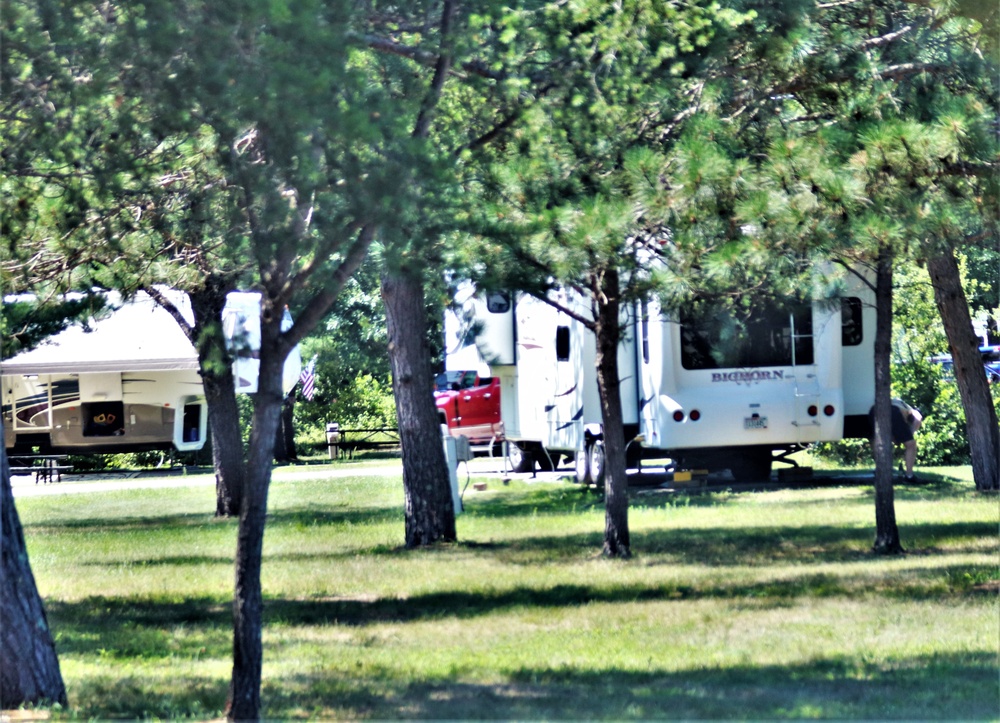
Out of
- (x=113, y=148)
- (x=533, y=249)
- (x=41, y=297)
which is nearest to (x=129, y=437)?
(x=41, y=297)

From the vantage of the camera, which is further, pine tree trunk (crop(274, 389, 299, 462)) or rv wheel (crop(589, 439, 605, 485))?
pine tree trunk (crop(274, 389, 299, 462))

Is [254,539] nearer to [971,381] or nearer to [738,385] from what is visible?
[738,385]

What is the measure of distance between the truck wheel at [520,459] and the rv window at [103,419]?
672 cm

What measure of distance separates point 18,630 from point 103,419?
57.1 ft

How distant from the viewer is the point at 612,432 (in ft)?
36.0

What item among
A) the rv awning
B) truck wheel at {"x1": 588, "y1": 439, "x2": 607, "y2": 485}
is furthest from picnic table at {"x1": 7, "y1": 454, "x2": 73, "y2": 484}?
truck wheel at {"x1": 588, "y1": 439, "x2": 607, "y2": 485}

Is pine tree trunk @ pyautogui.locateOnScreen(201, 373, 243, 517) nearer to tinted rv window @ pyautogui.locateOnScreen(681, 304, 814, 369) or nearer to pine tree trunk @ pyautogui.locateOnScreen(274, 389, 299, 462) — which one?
tinted rv window @ pyautogui.locateOnScreen(681, 304, 814, 369)

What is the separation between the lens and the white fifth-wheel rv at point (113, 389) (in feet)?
67.9

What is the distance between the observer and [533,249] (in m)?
8.40

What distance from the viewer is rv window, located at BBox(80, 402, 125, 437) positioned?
22.6 metres

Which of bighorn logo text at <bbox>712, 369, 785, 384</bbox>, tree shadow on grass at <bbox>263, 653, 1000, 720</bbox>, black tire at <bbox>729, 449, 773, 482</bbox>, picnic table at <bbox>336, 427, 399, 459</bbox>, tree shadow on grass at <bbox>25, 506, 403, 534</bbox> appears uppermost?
bighorn logo text at <bbox>712, 369, 785, 384</bbox>

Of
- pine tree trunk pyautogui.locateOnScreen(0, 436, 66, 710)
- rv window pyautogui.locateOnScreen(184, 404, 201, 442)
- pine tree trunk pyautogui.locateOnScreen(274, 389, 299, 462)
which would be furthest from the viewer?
pine tree trunk pyautogui.locateOnScreen(274, 389, 299, 462)

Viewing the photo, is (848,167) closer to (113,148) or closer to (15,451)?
(113,148)

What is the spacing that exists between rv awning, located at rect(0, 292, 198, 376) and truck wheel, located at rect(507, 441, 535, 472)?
18.4 ft
